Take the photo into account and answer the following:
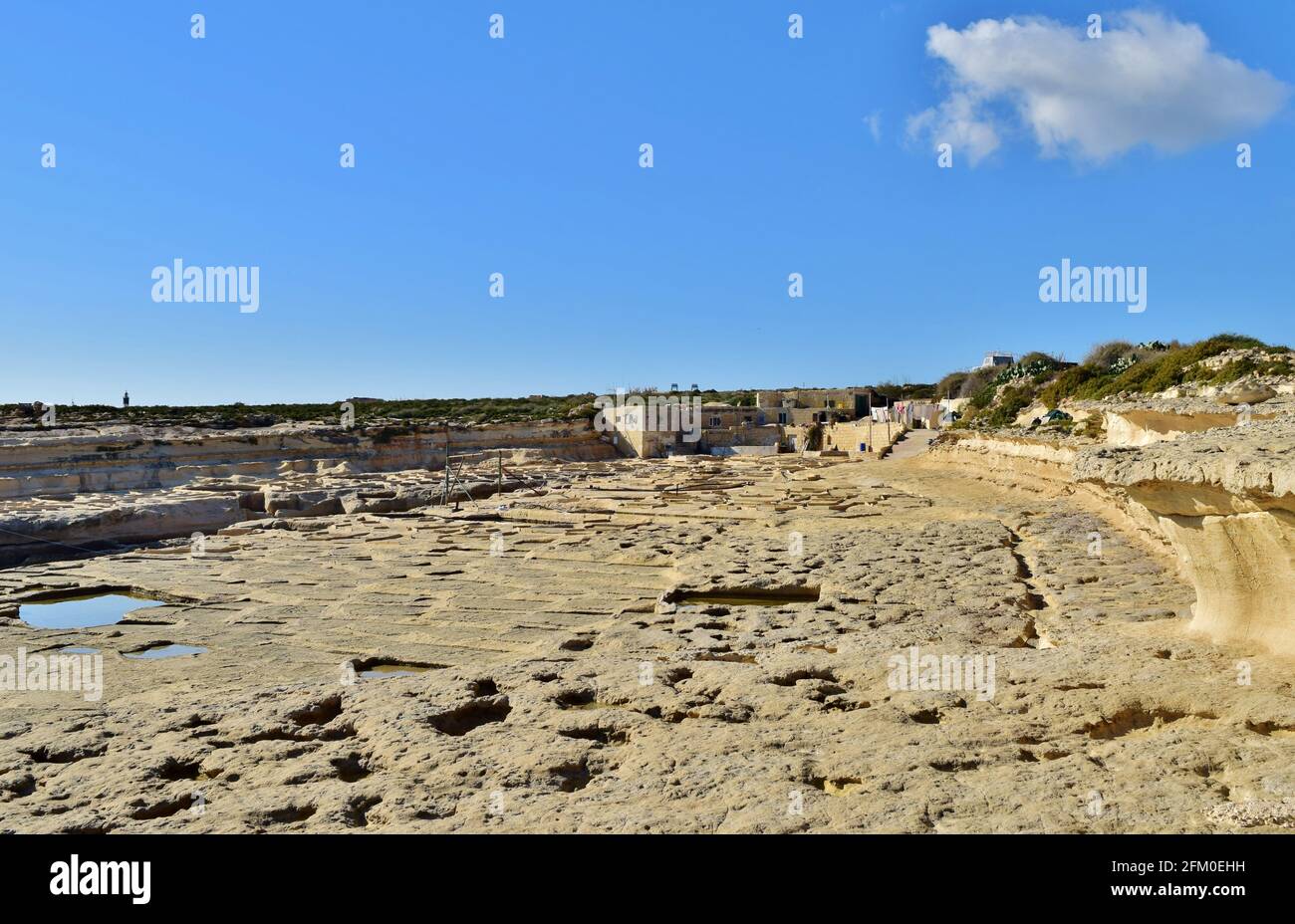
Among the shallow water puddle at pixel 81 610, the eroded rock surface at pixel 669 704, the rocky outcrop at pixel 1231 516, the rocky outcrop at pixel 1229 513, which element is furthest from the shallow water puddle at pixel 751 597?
the shallow water puddle at pixel 81 610

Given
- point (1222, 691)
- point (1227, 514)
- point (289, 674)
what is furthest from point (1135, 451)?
point (289, 674)

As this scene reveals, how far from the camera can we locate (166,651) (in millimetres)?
7039

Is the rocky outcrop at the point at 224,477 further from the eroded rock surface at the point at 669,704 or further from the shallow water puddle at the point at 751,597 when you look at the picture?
the shallow water puddle at the point at 751,597

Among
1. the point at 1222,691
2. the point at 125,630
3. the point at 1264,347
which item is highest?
Result: the point at 1264,347

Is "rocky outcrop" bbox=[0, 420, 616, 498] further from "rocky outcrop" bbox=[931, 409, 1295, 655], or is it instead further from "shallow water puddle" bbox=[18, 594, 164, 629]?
"rocky outcrop" bbox=[931, 409, 1295, 655]

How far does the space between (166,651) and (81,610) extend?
9.23 ft

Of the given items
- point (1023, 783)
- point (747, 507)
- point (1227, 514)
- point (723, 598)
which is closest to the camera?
point (1023, 783)

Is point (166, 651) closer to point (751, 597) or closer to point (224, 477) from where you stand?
point (751, 597)

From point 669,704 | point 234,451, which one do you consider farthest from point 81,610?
point 234,451

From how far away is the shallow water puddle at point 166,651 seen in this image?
6.84 m

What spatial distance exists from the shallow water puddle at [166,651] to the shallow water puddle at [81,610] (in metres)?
1.34
